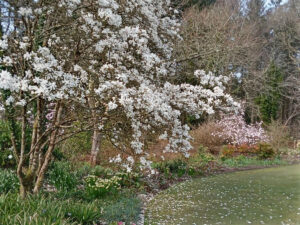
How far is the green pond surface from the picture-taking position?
525cm

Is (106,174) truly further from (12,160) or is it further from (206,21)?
(206,21)

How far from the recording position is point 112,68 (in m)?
4.14

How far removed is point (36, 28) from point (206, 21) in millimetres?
11439

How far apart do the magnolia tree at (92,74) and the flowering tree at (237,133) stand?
874 centimetres

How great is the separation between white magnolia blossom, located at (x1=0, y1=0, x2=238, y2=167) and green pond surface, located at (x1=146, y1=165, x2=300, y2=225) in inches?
44.8

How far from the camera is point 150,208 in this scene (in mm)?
5844

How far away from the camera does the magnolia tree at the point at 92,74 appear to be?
12.9 ft

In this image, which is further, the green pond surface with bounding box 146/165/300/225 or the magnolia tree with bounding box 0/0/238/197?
the green pond surface with bounding box 146/165/300/225

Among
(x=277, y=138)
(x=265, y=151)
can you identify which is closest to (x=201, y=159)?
(x=265, y=151)

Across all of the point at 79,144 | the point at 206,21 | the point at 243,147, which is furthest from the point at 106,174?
the point at 206,21

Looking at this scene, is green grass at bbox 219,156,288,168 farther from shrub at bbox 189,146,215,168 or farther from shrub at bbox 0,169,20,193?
shrub at bbox 0,169,20,193

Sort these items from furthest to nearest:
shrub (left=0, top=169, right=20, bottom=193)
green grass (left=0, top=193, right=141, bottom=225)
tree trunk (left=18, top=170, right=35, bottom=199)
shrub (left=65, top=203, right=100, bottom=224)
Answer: shrub (left=0, top=169, right=20, bottom=193), tree trunk (left=18, top=170, right=35, bottom=199), shrub (left=65, top=203, right=100, bottom=224), green grass (left=0, top=193, right=141, bottom=225)

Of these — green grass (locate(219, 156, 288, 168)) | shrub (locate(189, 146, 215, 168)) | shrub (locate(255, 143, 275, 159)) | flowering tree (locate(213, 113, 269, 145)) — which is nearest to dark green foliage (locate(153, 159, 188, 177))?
shrub (locate(189, 146, 215, 168))

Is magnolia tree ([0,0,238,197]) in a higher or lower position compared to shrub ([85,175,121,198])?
higher
